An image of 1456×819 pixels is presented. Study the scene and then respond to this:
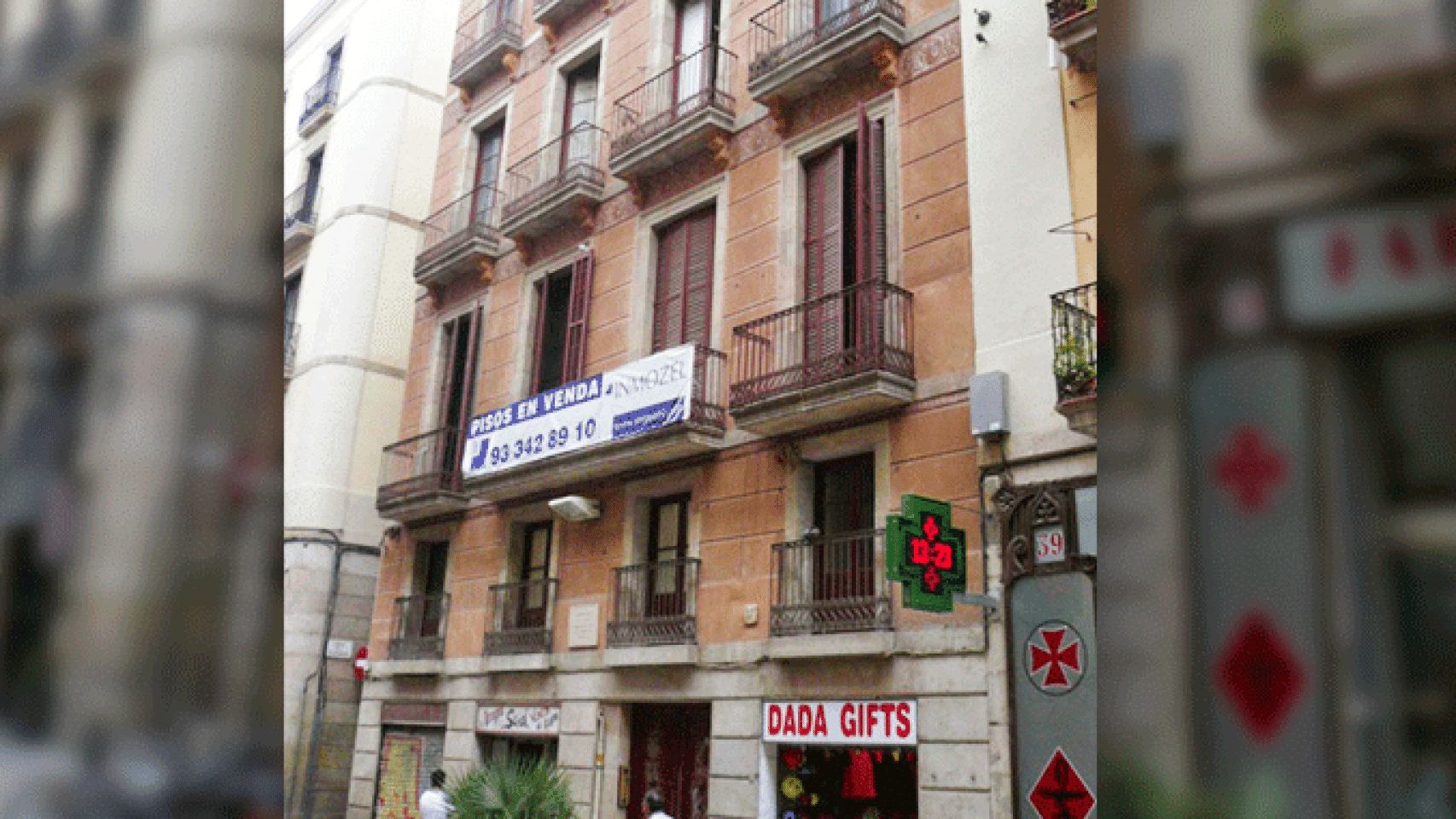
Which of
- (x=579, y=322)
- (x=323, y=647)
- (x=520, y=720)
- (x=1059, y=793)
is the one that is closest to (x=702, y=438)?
(x=579, y=322)

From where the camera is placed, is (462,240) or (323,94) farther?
(323,94)

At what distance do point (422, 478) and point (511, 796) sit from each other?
294 inches

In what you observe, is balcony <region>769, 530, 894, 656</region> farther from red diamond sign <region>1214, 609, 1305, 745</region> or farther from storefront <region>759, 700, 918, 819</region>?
red diamond sign <region>1214, 609, 1305, 745</region>

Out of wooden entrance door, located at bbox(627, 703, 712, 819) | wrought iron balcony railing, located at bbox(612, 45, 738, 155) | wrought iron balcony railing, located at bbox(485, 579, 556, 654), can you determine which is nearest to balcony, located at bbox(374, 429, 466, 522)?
wrought iron balcony railing, located at bbox(485, 579, 556, 654)

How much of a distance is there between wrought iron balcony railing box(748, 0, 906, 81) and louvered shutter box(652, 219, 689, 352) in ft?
7.87

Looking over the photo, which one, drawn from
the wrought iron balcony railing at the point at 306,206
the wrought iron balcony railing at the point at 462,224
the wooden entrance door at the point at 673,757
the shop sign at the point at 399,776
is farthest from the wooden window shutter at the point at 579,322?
the wrought iron balcony railing at the point at 306,206

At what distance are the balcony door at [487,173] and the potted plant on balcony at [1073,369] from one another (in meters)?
10.8

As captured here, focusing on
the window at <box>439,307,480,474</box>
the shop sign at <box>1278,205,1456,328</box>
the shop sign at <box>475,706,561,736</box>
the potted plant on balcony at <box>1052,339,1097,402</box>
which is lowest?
the shop sign at <box>475,706,561,736</box>

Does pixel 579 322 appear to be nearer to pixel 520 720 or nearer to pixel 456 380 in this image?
pixel 456 380

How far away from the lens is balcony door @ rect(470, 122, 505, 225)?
17.8 metres

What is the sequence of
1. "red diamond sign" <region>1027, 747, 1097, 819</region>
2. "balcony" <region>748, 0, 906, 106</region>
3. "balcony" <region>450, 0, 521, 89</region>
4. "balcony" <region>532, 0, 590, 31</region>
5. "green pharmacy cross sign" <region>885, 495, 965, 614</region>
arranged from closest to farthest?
"red diamond sign" <region>1027, 747, 1097, 819</region>
"green pharmacy cross sign" <region>885, 495, 965, 614</region>
"balcony" <region>748, 0, 906, 106</region>
"balcony" <region>532, 0, 590, 31</region>
"balcony" <region>450, 0, 521, 89</region>

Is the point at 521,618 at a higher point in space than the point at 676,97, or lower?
lower

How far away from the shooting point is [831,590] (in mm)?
11180

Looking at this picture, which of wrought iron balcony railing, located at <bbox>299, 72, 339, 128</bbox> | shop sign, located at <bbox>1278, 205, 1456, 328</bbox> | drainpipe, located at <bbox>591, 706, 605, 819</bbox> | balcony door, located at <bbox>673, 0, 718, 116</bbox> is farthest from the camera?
wrought iron balcony railing, located at <bbox>299, 72, 339, 128</bbox>
